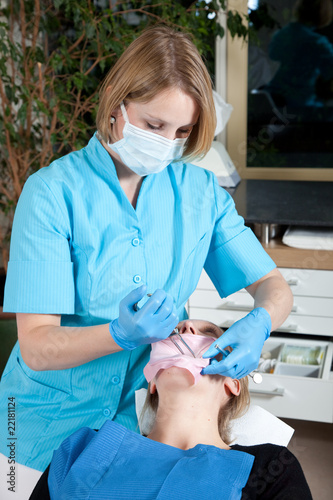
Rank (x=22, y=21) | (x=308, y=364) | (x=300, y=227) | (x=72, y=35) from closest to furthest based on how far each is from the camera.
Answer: (x=308, y=364) < (x=300, y=227) < (x=22, y=21) < (x=72, y=35)

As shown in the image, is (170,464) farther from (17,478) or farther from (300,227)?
(300,227)

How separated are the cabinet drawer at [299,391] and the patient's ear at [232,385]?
783mm

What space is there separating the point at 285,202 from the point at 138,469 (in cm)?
156

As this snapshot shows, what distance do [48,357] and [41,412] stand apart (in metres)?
0.21

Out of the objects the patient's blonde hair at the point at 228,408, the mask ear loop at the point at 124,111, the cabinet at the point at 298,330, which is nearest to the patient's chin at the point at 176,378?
the patient's blonde hair at the point at 228,408

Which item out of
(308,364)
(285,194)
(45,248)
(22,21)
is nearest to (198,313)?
(308,364)

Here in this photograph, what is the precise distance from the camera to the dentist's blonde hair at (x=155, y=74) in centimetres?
115

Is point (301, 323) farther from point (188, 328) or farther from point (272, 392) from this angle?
point (188, 328)

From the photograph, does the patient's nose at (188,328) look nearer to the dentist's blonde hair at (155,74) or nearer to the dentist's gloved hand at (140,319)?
the dentist's gloved hand at (140,319)

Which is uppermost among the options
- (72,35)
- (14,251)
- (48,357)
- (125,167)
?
(72,35)

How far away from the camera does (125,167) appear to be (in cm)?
135

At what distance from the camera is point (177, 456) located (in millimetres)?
1159

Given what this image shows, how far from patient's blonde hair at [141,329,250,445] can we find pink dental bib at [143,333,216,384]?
0.44 ft

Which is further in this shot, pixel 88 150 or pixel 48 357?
pixel 88 150
